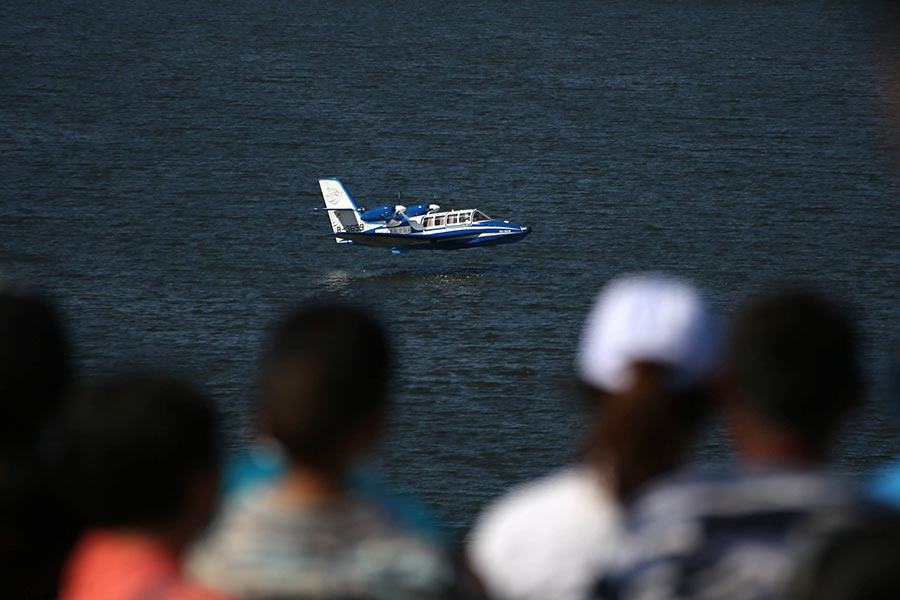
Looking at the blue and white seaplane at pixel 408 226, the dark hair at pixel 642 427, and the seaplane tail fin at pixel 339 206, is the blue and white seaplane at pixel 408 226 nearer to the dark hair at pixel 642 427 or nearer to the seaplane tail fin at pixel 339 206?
the seaplane tail fin at pixel 339 206

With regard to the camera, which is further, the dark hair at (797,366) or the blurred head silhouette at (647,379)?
the blurred head silhouette at (647,379)

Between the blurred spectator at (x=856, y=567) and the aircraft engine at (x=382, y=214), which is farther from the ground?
the blurred spectator at (x=856, y=567)

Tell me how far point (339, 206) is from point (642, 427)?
96083mm

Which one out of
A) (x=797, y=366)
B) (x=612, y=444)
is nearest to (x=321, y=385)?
(x=612, y=444)

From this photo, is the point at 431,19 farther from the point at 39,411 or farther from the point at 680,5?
the point at 39,411

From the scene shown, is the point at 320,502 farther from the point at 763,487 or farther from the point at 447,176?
the point at 447,176

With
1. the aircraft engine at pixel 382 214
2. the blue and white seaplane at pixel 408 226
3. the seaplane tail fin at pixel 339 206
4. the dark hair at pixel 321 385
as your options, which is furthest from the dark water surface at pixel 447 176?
the dark hair at pixel 321 385

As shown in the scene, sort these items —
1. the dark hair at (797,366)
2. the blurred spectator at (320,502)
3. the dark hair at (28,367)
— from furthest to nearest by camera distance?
the dark hair at (28,367)
the dark hair at (797,366)
the blurred spectator at (320,502)

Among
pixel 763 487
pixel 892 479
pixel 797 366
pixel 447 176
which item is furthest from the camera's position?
pixel 447 176

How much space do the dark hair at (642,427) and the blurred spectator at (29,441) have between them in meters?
2.33

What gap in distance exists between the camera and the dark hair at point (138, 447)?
4.89 m

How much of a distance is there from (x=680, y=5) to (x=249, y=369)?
4902 inches

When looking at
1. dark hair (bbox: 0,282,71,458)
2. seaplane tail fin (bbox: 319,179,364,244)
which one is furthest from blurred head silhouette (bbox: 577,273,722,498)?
seaplane tail fin (bbox: 319,179,364,244)

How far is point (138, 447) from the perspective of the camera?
489 centimetres
